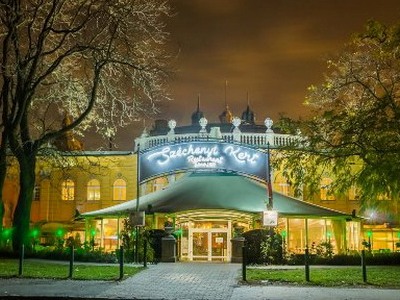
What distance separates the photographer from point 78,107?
30.7m

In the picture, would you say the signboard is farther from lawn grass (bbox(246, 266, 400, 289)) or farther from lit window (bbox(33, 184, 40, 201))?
lit window (bbox(33, 184, 40, 201))

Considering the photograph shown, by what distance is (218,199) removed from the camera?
30781 mm

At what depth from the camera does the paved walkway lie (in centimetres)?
1481

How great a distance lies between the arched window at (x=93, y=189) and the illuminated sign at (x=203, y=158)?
17.5 meters

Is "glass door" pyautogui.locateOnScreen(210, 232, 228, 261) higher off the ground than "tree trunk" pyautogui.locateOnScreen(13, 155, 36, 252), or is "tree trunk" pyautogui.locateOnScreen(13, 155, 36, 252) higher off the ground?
"tree trunk" pyautogui.locateOnScreen(13, 155, 36, 252)

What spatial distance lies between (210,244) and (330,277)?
12.1 meters

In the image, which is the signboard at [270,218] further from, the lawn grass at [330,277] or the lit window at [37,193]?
the lit window at [37,193]

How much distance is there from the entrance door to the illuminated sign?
12.8ft

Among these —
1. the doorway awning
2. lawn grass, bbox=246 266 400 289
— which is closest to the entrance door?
the doorway awning

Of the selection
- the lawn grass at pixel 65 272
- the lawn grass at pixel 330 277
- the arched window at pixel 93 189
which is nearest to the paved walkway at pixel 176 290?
the lawn grass at pixel 65 272

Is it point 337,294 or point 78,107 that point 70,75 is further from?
point 337,294

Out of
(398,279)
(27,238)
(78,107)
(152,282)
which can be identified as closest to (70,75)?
(78,107)

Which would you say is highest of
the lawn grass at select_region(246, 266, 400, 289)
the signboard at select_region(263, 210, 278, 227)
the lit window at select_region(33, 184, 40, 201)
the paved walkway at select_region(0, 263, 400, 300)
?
the lit window at select_region(33, 184, 40, 201)

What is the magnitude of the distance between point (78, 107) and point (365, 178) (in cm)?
1562
